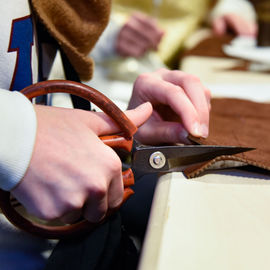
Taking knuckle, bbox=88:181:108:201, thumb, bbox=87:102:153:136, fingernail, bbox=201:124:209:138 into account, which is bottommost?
fingernail, bbox=201:124:209:138

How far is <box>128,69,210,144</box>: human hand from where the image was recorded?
35 cm

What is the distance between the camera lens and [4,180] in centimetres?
24

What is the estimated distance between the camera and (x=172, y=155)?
1.07ft

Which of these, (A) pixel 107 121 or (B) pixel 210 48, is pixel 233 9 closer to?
(B) pixel 210 48

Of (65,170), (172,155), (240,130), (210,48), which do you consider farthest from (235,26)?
(65,170)

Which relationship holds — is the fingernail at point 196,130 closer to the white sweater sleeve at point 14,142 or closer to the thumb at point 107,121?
the thumb at point 107,121

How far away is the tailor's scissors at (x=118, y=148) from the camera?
10.6 inches

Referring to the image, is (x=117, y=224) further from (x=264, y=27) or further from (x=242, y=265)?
(x=264, y=27)

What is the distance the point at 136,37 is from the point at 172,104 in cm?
62

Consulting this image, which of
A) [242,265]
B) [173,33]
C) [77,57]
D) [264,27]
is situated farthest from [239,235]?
[173,33]

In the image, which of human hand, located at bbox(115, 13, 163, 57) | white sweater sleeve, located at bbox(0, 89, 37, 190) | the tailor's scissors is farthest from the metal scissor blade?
human hand, located at bbox(115, 13, 163, 57)

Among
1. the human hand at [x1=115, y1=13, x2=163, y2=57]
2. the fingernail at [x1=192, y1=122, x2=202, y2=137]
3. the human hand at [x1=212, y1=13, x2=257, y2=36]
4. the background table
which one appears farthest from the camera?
the human hand at [x1=212, y1=13, x2=257, y2=36]

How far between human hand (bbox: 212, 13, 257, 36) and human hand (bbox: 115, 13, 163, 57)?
421 mm

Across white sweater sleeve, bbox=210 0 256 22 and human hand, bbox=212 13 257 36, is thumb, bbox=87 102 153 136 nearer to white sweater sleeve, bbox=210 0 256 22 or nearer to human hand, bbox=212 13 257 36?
human hand, bbox=212 13 257 36
